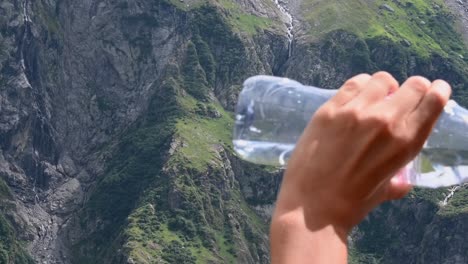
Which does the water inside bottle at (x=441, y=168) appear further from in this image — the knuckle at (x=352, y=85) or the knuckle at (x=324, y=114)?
the knuckle at (x=324, y=114)

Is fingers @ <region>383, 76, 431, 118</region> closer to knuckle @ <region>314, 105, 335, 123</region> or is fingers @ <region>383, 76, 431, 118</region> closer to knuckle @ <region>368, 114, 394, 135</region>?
knuckle @ <region>368, 114, 394, 135</region>

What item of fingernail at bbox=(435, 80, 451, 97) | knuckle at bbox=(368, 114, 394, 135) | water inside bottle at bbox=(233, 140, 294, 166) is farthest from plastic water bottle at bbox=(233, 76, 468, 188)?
knuckle at bbox=(368, 114, 394, 135)

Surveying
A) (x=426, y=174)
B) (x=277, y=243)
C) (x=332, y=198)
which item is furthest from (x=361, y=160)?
(x=426, y=174)

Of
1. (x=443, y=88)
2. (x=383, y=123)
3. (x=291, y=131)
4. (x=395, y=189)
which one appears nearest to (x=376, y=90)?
(x=383, y=123)

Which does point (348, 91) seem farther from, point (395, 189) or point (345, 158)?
point (395, 189)

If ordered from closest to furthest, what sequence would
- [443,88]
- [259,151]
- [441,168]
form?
[443,88] → [441,168] → [259,151]

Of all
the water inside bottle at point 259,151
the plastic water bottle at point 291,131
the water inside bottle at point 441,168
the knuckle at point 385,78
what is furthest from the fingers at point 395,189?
the water inside bottle at point 259,151

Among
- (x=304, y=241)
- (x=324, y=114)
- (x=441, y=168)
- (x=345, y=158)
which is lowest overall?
(x=441, y=168)
